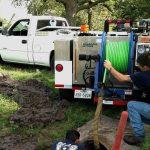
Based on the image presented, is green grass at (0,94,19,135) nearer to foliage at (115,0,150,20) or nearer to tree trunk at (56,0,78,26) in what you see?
tree trunk at (56,0,78,26)

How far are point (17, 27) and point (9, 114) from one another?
21.1 ft

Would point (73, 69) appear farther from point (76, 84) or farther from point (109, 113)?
point (109, 113)

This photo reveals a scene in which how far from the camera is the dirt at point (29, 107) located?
23.4 feet

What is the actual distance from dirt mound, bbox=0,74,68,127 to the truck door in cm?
235

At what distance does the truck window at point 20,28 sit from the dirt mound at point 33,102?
271 cm

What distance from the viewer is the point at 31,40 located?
1375cm

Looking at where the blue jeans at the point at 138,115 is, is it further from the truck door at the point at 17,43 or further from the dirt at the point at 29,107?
the truck door at the point at 17,43

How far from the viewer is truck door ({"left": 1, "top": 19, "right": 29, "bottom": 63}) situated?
14.0 meters

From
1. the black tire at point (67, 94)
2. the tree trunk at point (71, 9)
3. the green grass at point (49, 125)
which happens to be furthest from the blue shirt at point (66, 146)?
the tree trunk at point (71, 9)

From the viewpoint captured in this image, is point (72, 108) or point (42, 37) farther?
point (42, 37)

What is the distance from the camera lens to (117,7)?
36.3 meters

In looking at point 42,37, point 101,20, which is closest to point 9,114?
point 42,37

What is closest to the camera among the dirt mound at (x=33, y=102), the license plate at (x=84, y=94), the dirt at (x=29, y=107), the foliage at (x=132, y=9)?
the dirt at (x=29, y=107)

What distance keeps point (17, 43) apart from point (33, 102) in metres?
5.33
